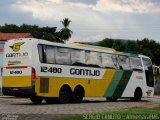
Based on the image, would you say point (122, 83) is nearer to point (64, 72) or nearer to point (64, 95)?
point (64, 95)

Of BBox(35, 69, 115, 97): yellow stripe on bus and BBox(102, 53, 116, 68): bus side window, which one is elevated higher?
BBox(102, 53, 116, 68): bus side window

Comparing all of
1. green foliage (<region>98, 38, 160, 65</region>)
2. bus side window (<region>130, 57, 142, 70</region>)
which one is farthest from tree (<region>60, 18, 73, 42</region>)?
bus side window (<region>130, 57, 142, 70</region>)

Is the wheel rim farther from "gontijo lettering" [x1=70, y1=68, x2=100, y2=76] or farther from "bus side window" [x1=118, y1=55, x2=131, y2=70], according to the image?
"bus side window" [x1=118, y1=55, x2=131, y2=70]

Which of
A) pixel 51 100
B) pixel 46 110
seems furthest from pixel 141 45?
pixel 46 110

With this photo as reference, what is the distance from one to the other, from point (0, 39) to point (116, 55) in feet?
190

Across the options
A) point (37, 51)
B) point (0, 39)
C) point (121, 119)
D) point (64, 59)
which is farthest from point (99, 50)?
point (0, 39)

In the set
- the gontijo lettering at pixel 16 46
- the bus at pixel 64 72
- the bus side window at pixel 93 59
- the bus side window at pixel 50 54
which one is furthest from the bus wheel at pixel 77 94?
the gontijo lettering at pixel 16 46

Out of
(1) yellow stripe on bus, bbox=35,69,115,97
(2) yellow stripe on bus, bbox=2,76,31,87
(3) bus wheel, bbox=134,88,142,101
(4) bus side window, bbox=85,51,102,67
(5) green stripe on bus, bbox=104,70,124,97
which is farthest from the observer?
(3) bus wheel, bbox=134,88,142,101

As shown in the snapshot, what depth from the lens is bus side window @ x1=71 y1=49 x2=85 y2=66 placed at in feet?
95.3

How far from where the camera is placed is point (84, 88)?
98.2ft

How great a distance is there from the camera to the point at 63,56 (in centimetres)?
2833

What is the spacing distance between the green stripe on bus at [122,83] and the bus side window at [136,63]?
0.76m

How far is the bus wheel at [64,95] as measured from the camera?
28.2m

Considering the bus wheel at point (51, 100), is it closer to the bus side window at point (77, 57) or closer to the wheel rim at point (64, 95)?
the wheel rim at point (64, 95)
